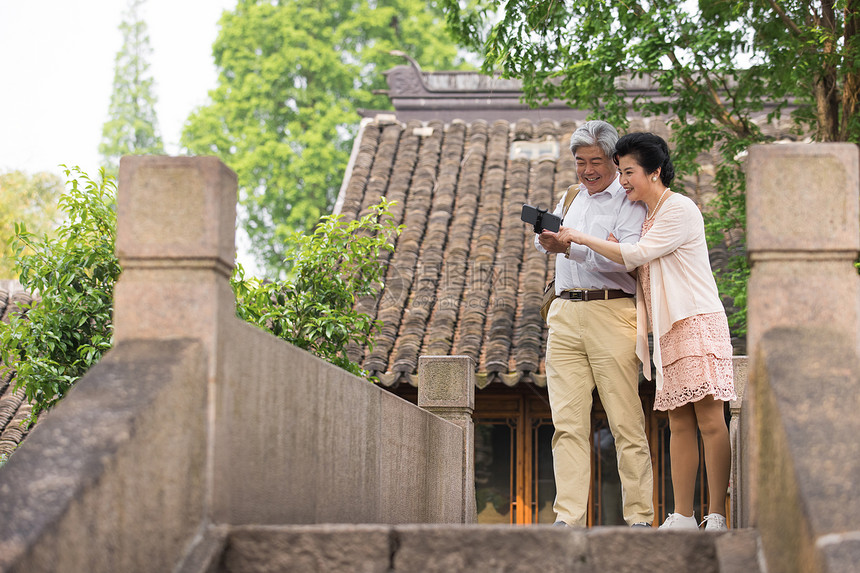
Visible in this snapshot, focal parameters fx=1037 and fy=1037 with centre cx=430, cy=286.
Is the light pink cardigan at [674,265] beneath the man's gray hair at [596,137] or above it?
beneath

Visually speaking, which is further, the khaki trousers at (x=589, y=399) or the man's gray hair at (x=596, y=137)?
the man's gray hair at (x=596, y=137)

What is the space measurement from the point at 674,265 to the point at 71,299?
12.8 feet

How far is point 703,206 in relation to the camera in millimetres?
11633

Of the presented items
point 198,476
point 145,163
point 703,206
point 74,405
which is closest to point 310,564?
point 198,476

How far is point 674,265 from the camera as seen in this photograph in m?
4.35

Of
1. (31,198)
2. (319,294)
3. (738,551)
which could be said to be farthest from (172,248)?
(31,198)

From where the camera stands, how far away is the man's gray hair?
468cm

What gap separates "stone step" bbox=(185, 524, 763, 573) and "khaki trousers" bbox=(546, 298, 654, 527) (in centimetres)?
144

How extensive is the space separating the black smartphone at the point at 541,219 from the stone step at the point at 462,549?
1778 millimetres

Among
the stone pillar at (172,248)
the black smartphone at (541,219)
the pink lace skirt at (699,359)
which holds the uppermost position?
the black smartphone at (541,219)

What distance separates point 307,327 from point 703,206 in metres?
6.11

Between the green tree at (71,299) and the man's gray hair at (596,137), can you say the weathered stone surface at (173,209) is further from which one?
the green tree at (71,299)

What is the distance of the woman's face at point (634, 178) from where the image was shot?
4.48 m

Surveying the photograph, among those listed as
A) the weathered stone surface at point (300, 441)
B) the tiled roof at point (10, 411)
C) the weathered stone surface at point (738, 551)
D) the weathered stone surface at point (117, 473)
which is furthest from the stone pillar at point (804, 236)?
the tiled roof at point (10, 411)
